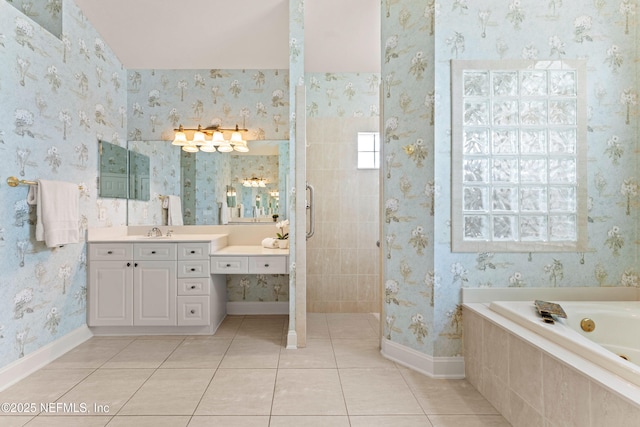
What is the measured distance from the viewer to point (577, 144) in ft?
7.72

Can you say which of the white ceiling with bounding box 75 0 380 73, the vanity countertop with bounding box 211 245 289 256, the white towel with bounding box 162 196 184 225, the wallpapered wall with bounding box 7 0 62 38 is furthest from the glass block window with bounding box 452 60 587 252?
the wallpapered wall with bounding box 7 0 62 38

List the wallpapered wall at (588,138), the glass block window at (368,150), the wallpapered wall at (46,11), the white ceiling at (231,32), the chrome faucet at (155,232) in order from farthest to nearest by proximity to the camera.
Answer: the glass block window at (368,150) < the chrome faucet at (155,232) < the white ceiling at (231,32) < the wallpapered wall at (46,11) < the wallpapered wall at (588,138)

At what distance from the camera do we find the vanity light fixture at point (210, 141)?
363 centimetres

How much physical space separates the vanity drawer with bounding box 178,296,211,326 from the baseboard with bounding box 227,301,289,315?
731 mm

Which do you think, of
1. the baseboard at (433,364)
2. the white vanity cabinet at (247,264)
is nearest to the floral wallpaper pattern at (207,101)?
the white vanity cabinet at (247,264)

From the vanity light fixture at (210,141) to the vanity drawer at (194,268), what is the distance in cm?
124

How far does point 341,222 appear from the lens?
3.80 m

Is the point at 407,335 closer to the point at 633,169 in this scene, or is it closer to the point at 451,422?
the point at 451,422

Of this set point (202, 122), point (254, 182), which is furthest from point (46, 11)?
point (254, 182)

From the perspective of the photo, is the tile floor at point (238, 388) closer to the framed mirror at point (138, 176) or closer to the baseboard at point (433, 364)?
the baseboard at point (433, 364)

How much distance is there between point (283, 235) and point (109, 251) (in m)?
1.51

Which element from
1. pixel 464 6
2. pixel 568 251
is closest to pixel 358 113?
pixel 464 6

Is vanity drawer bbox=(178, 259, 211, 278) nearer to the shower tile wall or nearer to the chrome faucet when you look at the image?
the chrome faucet

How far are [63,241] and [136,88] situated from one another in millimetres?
1900
